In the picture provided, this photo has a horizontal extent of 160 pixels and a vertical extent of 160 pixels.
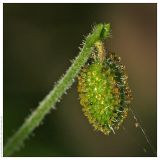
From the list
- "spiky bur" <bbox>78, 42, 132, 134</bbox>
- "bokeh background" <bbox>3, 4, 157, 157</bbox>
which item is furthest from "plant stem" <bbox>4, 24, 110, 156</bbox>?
"bokeh background" <bbox>3, 4, 157, 157</bbox>

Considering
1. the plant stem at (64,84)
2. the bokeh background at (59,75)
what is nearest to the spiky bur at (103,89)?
the plant stem at (64,84)

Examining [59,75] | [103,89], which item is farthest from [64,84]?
[59,75]

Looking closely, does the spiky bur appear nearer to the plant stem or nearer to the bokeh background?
the plant stem

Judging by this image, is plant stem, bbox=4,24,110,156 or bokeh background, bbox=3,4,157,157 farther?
bokeh background, bbox=3,4,157,157

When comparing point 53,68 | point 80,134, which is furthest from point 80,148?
point 53,68

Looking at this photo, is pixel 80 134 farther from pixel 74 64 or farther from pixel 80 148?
pixel 74 64

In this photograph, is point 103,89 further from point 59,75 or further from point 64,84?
point 59,75
